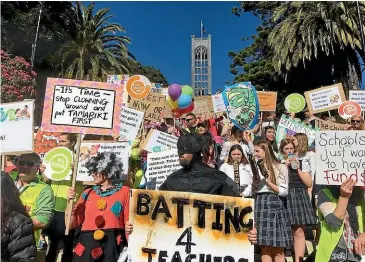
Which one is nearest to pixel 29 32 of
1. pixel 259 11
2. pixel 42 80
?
pixel 42 80

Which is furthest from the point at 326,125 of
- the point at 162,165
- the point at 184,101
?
the point at 162,165

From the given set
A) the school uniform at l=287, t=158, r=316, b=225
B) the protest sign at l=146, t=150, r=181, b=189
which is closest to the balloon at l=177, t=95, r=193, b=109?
the protest sign at l=146, t=150, r=181, b=189

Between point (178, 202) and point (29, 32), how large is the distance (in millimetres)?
29825

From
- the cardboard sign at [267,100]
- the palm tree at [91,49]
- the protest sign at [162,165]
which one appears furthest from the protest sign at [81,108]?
the palm tree at [91,49]

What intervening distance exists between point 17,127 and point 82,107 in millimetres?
709

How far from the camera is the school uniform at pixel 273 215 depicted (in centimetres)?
517

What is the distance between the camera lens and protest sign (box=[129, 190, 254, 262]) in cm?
382

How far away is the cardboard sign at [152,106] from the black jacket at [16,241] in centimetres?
655

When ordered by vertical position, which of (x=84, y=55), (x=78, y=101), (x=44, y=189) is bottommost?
(x=44, y=189)

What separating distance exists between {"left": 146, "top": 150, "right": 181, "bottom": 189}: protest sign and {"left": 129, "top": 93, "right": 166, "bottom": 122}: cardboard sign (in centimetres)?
319

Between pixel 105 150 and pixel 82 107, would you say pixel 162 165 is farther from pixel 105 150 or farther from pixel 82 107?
pixel 82 107

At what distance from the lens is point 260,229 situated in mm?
5223

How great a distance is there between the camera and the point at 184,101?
31.3 feet

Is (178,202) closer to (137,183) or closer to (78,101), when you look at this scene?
(78,101)
